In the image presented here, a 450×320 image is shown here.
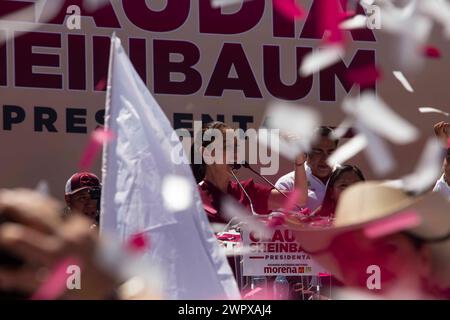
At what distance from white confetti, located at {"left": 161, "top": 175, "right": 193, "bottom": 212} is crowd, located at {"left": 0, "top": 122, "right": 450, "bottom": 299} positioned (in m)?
0.24

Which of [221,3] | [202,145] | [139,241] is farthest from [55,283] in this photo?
[221,3]

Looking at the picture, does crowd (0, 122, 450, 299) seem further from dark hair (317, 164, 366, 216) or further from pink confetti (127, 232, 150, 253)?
pink confetti (127, 232, 150, 253)

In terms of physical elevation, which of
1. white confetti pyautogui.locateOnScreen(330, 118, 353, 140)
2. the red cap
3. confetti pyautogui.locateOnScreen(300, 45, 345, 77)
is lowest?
the red cap

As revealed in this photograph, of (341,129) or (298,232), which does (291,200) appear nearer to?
(341,129)

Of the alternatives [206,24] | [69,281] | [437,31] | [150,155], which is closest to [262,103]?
[206,24]

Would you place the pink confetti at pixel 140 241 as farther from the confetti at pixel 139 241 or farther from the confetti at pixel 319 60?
the confetti at pixel 319 60

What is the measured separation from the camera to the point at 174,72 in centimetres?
609

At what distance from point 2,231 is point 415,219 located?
1120mm

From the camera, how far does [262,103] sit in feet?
20.5

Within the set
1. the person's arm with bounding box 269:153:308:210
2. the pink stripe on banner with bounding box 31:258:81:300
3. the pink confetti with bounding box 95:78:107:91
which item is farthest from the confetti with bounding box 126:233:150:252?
the pink confetti with bounding box 95:78:107:91

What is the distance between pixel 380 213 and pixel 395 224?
0.27 feet

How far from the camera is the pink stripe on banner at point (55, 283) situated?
1886mm

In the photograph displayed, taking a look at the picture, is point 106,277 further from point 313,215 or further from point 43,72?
point 43,72

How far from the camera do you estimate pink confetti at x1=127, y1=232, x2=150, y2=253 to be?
2.76 metres
